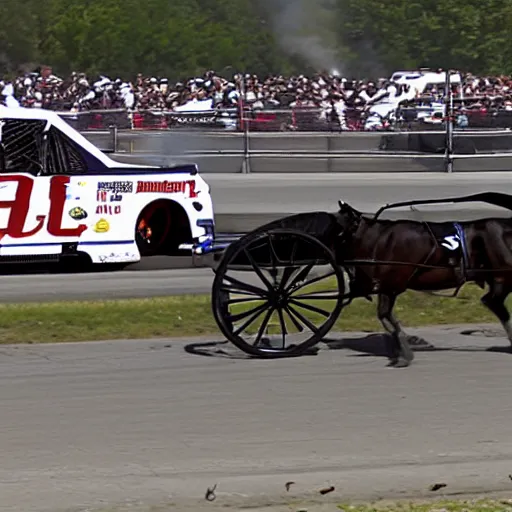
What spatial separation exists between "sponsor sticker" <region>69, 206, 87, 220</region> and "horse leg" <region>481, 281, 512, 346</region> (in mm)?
5247

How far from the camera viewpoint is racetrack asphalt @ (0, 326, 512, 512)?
249 inches

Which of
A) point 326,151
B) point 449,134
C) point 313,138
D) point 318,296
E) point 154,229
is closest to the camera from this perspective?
point 318,296

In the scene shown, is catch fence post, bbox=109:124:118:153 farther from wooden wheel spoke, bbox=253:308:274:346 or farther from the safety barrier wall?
wooden wheel spoke, bbox=253:308:274:346

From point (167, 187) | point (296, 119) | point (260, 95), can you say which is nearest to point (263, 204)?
point (167, 187)

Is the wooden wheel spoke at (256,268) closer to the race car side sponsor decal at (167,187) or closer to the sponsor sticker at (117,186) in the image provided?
the sponsor sticker at (117,186)

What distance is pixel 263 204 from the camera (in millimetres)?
21312

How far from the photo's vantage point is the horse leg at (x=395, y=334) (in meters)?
9.23

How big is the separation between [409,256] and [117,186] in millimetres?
5232

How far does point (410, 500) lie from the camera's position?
6043 millimetres

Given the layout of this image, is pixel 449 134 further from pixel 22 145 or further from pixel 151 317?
pixel 151 317

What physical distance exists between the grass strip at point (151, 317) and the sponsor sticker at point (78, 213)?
62.4 inches

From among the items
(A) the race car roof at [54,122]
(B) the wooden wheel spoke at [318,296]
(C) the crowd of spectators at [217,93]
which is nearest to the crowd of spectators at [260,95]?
(C) the crowd of spectators at [217,93]

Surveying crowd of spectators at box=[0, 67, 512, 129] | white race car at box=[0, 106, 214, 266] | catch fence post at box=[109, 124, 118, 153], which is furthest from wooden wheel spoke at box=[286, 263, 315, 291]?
crowd of spectators at box=[0, 67, 512, 129]

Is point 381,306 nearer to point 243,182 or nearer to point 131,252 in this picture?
point 131,252
